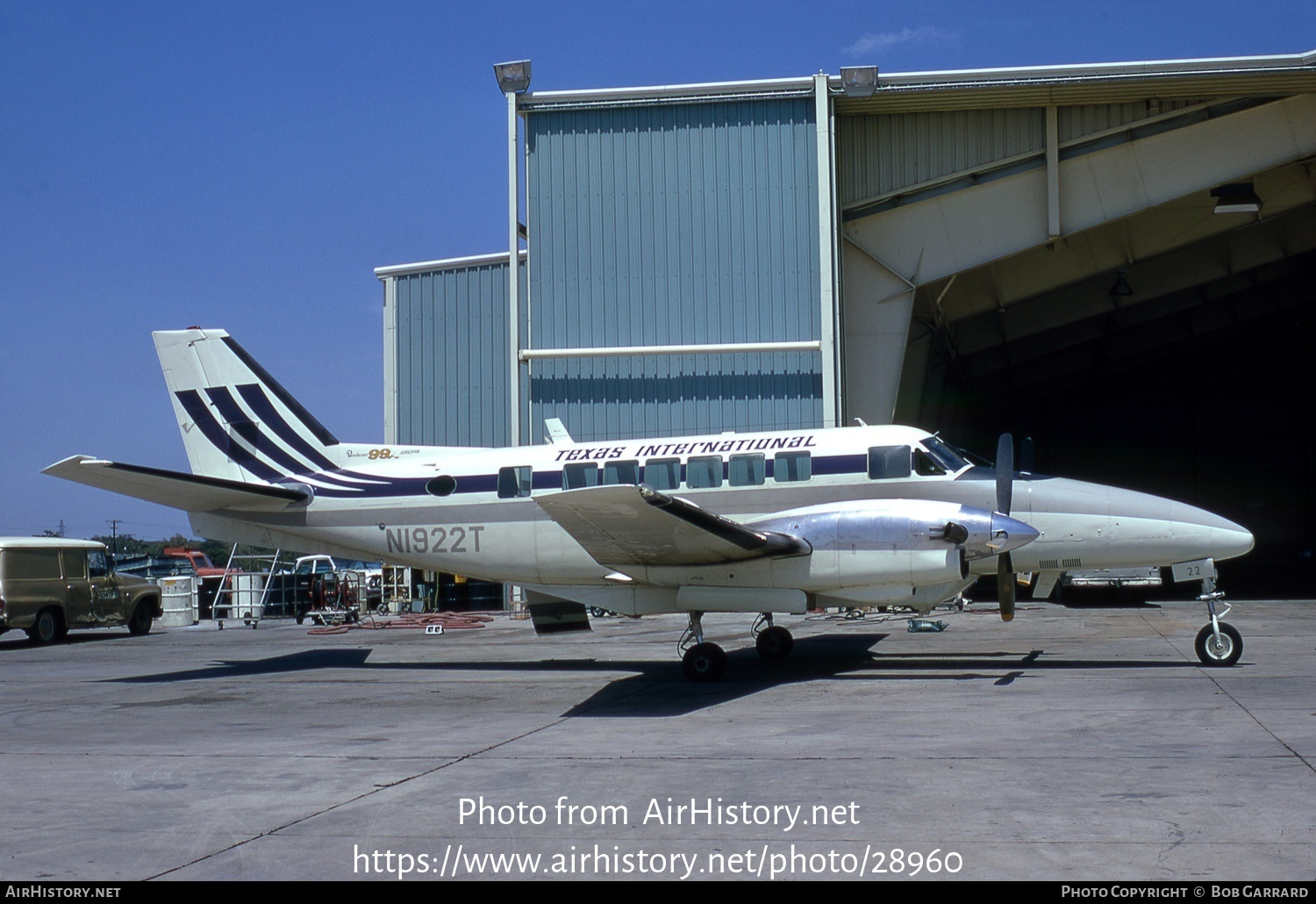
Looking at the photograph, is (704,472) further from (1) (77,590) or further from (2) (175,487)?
(1) (77,590)

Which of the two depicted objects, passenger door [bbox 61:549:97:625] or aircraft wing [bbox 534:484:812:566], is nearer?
aircraft wing [bbox 534:484:812:566]

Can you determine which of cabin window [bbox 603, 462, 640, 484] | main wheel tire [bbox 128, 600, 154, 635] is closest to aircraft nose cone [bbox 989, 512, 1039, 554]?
cabin window [bbox 603, 462, 640, 484]

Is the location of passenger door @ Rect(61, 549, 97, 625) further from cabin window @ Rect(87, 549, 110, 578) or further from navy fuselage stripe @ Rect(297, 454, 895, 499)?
navy fuselage stripe @ Rect(297, 454, 895, 499)

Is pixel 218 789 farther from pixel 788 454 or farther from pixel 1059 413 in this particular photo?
pixel 1059 413

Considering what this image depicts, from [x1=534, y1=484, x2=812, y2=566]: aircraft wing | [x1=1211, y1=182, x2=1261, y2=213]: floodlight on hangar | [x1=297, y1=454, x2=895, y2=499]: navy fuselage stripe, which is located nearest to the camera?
[x1=534, y1=484, x2=812, y2=566]: aircraft wing

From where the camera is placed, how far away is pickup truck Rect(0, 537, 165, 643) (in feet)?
73.0

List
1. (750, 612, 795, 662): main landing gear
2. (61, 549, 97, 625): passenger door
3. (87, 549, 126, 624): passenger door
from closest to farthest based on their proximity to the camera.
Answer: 1. (750, 612, 795, 662): main landing gear
2. (61, 549, 97, 625): passenger door
3. (87, 549, 126, 624): passenger door

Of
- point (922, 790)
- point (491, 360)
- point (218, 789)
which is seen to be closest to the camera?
point (922, 790)

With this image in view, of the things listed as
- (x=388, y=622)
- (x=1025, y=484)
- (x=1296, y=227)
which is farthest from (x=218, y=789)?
(x=1296, y=227)

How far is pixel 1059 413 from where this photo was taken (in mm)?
46844

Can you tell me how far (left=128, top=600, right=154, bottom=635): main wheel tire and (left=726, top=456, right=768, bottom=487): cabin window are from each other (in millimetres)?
16638

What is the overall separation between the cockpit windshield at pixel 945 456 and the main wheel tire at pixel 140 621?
1916 centimetres

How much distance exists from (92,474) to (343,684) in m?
4.26

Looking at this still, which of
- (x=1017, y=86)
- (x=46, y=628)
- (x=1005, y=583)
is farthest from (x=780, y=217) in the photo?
(x=46, y=628)
